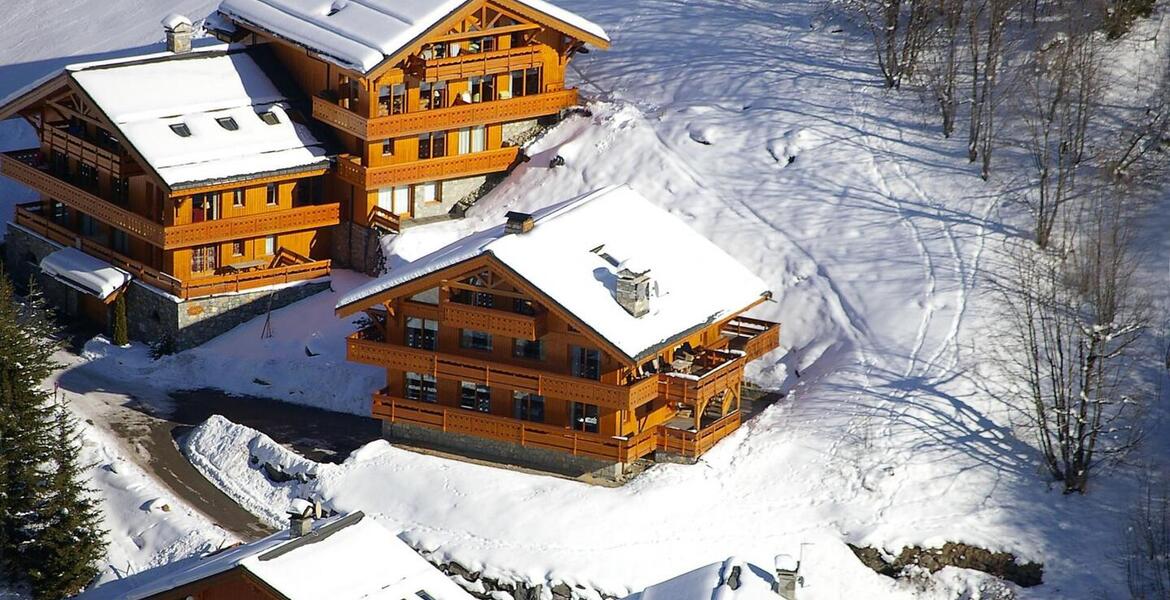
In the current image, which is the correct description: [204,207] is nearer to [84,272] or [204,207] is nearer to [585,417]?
[84,272]

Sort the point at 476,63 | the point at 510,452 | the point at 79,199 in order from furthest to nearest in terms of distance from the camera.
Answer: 1. the point at 476,63
2. the point at 79,199
3. the point at 510,452

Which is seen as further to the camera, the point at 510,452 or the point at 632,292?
the point at 510,452

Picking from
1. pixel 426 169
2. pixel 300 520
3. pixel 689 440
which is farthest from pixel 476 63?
pixel 300 520

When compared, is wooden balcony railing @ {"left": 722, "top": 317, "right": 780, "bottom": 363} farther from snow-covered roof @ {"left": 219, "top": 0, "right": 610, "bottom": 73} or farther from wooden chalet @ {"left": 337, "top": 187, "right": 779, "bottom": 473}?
snow-covered roof @ {"left": 219, "top": 0, "right": 610, "bottom": 73}

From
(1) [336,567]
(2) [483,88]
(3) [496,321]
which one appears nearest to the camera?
(1) [336,567]

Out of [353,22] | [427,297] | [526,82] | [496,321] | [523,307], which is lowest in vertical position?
[496,321]

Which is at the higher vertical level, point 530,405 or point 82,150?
point 82,150
